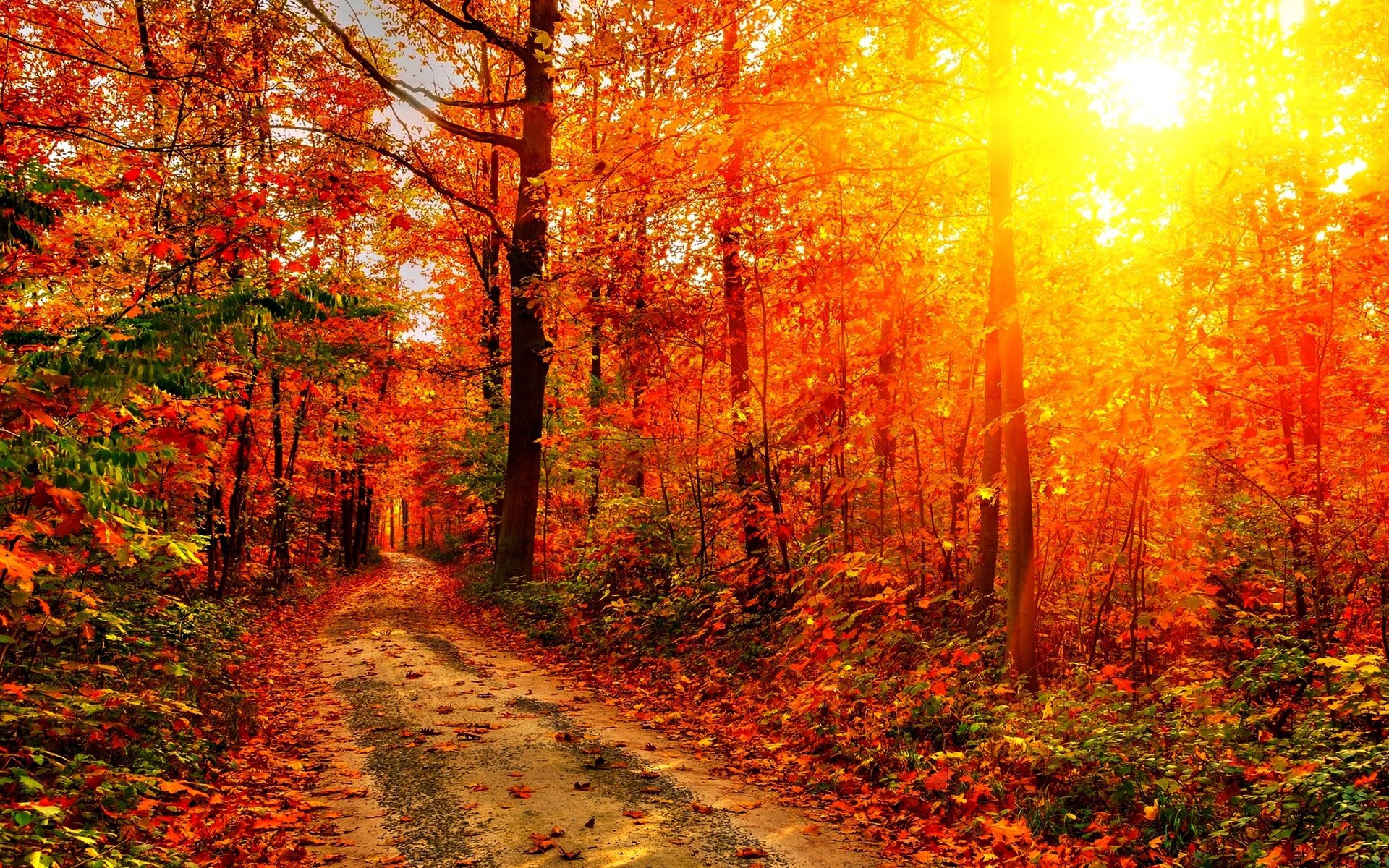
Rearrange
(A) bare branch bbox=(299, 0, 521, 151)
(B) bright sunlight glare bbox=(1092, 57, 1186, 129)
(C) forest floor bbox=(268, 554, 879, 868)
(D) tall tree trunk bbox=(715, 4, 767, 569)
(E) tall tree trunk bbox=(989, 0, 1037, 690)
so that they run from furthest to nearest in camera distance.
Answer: (A) bare branch bbox=(299, 0, 521, 151), (D) tall tree trunk bbox=(715, 4, 767, 569), (B) bright sunlight glare bbox=(1092, 57, 1186, 129), (E) tall tree trunk bbox=(989, 0, 1037, 690), (C) forest floor bbox=(268, 554, 879, 868)

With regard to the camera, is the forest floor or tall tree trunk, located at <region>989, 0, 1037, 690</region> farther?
tall tree trunk, located at <region>989, 0, 1037, 690</region>

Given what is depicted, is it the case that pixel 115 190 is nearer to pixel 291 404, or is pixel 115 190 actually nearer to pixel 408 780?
pixel 408 780

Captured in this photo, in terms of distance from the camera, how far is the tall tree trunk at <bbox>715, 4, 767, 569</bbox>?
35.4 feet

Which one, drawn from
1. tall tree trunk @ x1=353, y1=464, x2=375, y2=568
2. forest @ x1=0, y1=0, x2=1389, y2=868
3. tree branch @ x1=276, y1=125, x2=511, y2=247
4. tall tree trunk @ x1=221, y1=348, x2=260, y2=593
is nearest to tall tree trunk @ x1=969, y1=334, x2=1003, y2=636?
forest @ x1=0, y1=0, x2=1389, y2=868

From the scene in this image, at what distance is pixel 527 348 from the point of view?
16.9 meters

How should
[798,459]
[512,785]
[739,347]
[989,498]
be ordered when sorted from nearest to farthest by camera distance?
1. [512,785]
2. [989,498]
3. [798,459]
4. [739,347]

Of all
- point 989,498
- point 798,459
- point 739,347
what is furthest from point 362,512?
point 989,498

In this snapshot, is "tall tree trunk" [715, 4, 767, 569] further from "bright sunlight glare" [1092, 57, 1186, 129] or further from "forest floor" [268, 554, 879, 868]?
"bright sunlight glare" [1092, 57, 1186, 129]

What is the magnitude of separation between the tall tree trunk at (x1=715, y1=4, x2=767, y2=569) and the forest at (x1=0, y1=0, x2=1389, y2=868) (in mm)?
94

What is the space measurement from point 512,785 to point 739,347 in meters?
7.67

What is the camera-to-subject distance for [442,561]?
44719 mm

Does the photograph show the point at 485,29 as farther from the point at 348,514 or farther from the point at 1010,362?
the point at 348,514

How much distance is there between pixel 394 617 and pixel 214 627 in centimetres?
695

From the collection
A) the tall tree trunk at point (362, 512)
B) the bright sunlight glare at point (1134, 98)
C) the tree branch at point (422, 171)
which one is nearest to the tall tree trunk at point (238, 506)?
the tree branch at point (422, 171)
